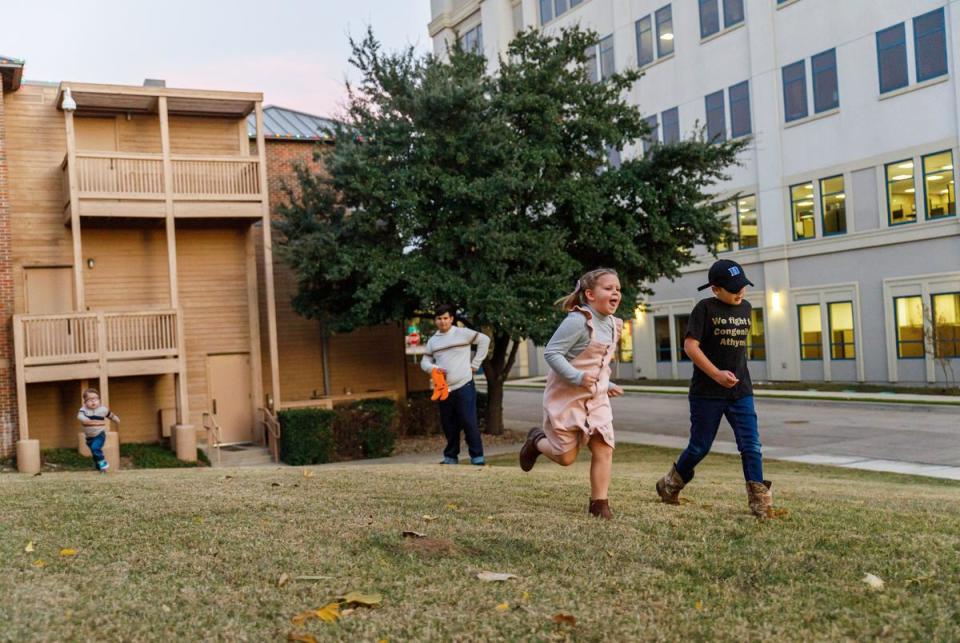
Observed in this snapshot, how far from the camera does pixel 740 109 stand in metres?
35.6

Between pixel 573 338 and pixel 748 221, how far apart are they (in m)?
31.4

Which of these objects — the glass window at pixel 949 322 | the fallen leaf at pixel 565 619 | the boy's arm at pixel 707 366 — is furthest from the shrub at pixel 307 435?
the glass window at pixel 949 322

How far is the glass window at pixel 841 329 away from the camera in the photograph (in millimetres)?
31562

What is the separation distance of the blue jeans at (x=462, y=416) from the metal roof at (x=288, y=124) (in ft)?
44.7

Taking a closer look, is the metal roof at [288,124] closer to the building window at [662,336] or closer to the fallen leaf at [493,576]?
the building window at [662,336]

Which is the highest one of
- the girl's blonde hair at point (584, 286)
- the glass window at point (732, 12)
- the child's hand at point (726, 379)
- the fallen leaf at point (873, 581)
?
the glass window at point (732, 12)

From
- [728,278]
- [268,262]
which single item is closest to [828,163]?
[268,262]

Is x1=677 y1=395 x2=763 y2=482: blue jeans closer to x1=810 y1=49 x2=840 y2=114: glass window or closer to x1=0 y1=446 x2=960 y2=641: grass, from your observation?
x1=0 y1=446 x2=960 y2=641: grass

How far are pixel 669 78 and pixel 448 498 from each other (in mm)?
34763

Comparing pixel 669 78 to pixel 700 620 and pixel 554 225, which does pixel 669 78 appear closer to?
pixel 554 225

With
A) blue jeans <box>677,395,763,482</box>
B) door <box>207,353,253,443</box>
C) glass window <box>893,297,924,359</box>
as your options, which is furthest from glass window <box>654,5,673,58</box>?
blue jeans <box>677,395,763,482</box>

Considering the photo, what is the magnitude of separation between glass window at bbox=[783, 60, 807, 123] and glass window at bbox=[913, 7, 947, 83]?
4.60m

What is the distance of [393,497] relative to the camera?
726 centimetres

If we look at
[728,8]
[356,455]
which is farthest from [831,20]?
[356,455]
